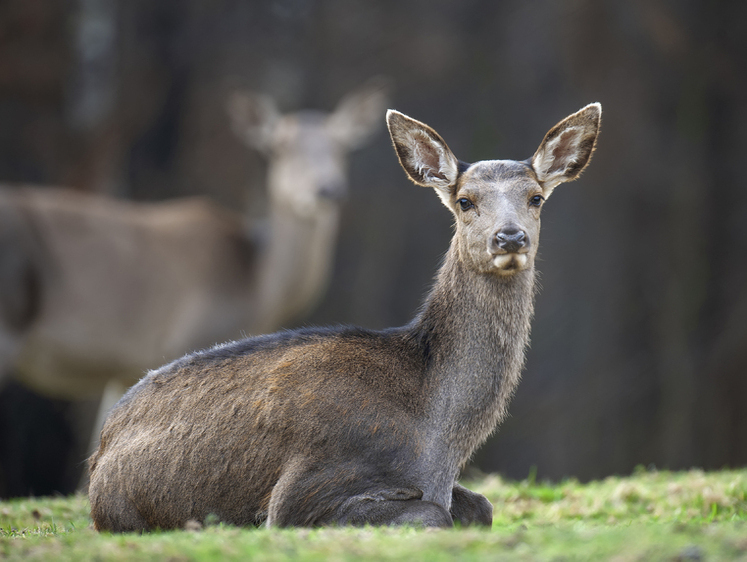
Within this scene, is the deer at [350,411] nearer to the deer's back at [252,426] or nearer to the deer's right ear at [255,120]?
the deer's back at [252,426]

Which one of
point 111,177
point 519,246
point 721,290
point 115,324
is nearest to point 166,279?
point 115,324

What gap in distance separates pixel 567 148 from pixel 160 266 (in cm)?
645

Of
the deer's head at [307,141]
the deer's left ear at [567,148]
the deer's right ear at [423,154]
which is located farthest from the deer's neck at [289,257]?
the deer's left ear at [567,148]

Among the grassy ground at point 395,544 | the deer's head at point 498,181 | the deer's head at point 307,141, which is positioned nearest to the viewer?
the grassy ground at point 395,544

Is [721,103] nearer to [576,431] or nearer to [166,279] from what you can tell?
[576,431]

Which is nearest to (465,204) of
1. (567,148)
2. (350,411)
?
(567,148)

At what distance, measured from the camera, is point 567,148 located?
616cm

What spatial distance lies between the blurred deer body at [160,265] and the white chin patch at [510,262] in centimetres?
597

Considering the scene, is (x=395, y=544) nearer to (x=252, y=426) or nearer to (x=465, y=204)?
(x=252, y=426)

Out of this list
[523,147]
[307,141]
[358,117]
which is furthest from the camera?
[523,147]

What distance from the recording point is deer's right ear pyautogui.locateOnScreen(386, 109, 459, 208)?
5977 mm

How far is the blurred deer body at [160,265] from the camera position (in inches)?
412

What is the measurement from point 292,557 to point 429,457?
5.41 feet

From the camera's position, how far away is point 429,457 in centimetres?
509
